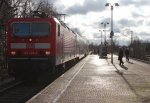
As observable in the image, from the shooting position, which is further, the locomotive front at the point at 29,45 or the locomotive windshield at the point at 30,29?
the locomotive windshield at the point at 30,29

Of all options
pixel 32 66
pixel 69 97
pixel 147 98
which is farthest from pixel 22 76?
pixel 147 98

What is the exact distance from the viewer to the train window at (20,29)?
21922 mm

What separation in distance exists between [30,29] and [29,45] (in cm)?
84

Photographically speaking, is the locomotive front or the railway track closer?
the railway track

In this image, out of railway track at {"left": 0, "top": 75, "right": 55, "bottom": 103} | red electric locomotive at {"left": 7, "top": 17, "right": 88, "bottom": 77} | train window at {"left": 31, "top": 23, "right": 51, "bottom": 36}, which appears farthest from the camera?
train window at {"left": 31, "top": 23, "right": 51, "bottom": 36}

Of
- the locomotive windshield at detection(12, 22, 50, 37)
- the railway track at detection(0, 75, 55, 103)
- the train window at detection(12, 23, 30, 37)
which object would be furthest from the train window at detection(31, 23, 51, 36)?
the railway track at detection(0, 75, 55, 103)

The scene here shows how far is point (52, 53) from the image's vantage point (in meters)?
21.5

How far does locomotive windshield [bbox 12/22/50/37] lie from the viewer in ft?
71.9

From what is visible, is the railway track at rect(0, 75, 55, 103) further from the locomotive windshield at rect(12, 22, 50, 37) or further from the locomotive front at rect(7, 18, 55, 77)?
the locomotive windshield at rect(12, 22, 50, 37)

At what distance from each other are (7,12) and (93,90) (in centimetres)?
1479

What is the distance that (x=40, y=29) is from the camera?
2202cm

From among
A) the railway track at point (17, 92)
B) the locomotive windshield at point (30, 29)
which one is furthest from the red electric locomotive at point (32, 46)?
the railway track at point (17, 92)

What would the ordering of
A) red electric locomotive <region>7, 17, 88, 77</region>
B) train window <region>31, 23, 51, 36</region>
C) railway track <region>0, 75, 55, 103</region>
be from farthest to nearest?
train window <region>31, 23, 51, 36</region>
red electric locomotive <region>7, 17, 88, 77</region>
railway track <region>0, 75, 55, 103</region>

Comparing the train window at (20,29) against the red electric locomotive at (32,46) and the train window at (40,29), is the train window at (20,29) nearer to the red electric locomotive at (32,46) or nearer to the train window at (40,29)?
the red electric locomotive at (32,46)
